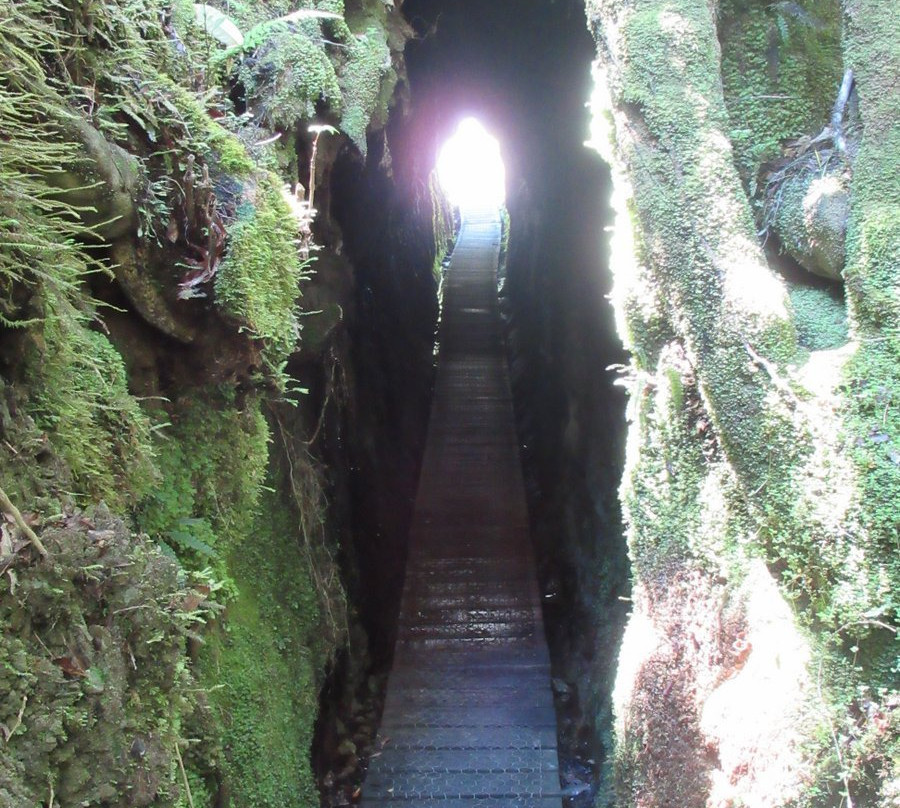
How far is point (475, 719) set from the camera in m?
6.93

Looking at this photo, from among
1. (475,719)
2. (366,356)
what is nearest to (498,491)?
(366,356)

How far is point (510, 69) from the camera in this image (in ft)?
36.1

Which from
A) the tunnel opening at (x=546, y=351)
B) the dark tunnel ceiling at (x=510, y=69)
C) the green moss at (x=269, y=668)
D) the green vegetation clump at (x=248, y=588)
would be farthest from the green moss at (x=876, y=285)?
the dark tunnel ceiling at (x=510, y=69)

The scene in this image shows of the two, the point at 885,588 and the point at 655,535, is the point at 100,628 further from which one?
the point at 655,535

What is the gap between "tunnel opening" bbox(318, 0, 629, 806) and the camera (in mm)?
6625

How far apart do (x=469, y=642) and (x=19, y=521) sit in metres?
6.46

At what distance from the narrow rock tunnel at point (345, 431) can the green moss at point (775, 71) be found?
0.02 meters

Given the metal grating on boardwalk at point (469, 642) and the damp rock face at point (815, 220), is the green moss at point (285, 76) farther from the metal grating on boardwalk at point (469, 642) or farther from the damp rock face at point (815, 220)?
the metal grating on boardwalk at point (469, 642)

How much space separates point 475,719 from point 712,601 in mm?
3728

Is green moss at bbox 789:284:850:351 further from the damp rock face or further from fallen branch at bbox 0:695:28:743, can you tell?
fallen branch at bbox 0:695:28:743

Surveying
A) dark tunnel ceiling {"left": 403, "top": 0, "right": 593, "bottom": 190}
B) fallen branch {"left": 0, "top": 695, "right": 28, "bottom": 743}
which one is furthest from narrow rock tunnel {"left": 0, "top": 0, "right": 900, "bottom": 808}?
dark tunnel ceiling {"left": 403, "top": 0, "right": 593, "bottom": 190}

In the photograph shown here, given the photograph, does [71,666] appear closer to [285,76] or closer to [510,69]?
[285,76]

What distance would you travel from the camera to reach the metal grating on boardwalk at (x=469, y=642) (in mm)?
6219

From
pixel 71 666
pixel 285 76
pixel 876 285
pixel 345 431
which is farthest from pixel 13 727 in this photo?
pixel 345 431
